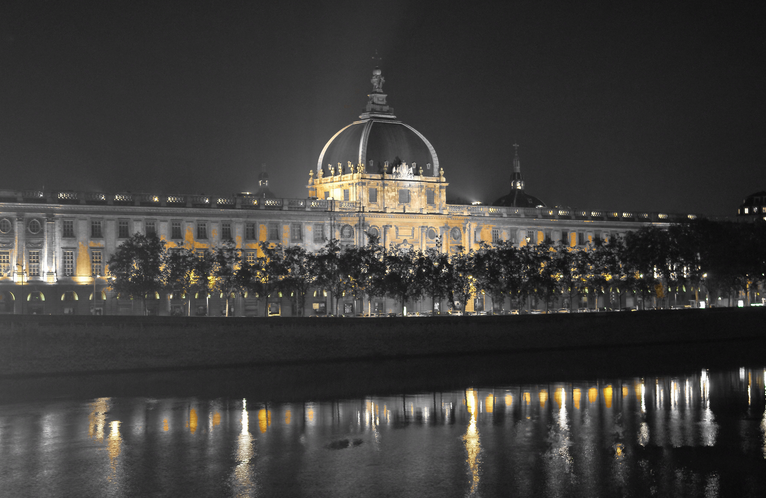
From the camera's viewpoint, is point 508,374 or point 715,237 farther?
point 715,237

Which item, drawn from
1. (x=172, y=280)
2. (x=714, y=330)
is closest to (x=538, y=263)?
(x=714, y=330)

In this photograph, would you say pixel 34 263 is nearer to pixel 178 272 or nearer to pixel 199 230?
pixel 178 272

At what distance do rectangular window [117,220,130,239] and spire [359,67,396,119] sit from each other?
35220mm

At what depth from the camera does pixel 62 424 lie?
2121 inches

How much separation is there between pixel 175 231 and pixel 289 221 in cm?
1362

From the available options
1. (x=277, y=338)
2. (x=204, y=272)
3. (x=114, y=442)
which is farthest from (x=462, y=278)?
(x=114, y=442)

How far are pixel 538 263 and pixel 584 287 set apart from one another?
25.8ft

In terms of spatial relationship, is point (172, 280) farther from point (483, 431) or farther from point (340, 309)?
point (483, 431)

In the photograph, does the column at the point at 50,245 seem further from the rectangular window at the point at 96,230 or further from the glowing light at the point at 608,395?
the glowing light at the point at 608,395

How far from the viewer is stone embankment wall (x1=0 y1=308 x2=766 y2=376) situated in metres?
70.5

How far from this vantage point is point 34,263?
10981 centimetres

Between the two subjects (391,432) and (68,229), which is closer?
(391,432)

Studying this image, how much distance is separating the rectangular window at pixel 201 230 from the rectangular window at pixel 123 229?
791 cm

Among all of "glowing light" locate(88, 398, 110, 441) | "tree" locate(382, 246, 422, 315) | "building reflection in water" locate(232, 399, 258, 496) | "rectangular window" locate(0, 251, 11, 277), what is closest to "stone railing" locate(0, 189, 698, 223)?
"rectangular window" locate(0, 251, 11, 277)
